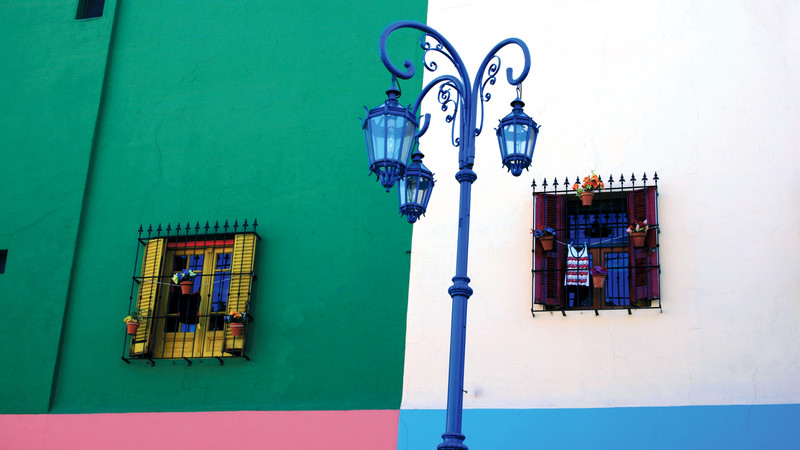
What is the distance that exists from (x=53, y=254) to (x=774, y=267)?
814 cm

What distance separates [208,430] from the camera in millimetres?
9922

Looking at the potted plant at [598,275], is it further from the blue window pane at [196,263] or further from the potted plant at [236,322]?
the blue window pane at [196,263]

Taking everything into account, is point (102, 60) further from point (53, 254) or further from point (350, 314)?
point (350, 314)

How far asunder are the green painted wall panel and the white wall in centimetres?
435

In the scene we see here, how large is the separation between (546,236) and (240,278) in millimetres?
3445

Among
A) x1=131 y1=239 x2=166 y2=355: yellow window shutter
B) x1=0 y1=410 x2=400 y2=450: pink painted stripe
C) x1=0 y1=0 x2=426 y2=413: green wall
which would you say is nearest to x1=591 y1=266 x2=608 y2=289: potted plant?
x1=0 y1=0 x2=426 y2=413: green wall

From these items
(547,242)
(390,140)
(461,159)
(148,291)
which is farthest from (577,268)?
(148,291)

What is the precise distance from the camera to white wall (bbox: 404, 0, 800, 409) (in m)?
Result: 8.98

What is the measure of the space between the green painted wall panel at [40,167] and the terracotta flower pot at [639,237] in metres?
6.56

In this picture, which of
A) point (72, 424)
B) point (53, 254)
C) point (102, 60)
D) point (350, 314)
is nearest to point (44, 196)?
point (53, 254)

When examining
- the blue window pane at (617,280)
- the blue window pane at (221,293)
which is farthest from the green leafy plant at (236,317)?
the blue window pane at (617,280)

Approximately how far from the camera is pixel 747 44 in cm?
1008

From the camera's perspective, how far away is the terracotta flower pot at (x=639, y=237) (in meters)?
9.37

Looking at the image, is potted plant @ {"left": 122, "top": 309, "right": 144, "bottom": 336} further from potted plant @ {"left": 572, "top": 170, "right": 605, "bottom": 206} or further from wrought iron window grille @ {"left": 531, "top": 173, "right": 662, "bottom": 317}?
potted plant @ {"left": 572, "top": 170, "right": 605, "bottom": 206}
